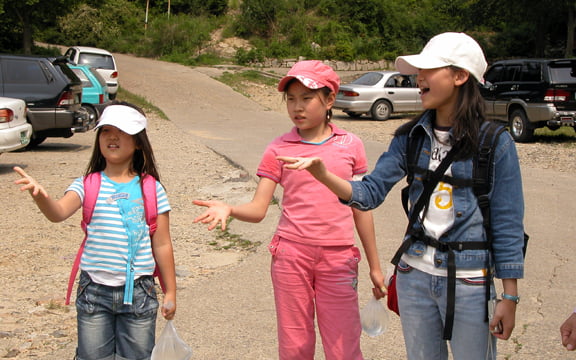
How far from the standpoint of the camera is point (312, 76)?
10.5 ft

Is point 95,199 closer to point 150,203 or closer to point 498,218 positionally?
point 150,203

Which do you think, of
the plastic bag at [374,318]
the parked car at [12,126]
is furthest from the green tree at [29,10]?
the plastic bag at [374,318]

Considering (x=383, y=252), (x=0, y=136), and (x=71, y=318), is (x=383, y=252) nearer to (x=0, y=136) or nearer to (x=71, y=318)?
(x=71, y=318)

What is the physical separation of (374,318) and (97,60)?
74.4 ft

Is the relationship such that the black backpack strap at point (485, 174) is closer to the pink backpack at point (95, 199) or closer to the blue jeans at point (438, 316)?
the blue jeans at point (438, 316)

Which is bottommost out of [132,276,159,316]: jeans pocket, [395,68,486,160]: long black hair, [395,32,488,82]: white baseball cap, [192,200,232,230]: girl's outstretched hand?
[132,276,159,316]: jeans pocket

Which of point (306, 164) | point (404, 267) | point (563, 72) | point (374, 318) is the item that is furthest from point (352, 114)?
point (306, 164)

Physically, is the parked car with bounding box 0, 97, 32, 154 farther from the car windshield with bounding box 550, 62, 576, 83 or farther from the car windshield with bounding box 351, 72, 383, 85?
the car windshield with bounding box 351, 72, 383, 85

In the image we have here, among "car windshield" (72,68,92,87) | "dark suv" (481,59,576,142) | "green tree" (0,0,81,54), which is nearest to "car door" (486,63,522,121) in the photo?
"dark suv" (481,59,576,142)

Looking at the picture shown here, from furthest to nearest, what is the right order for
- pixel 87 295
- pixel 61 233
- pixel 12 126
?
pixel 12 126
pixel 61 233
pixel 87 295

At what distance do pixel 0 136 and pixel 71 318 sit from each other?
6937 millimetres

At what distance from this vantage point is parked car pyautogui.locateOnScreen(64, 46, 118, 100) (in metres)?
23.6

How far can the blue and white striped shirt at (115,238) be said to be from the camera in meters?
3.10

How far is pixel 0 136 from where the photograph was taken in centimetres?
1091
